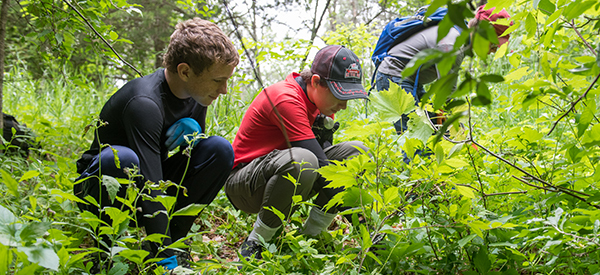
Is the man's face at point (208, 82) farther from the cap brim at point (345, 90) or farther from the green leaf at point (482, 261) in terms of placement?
the green leaf at point (482, 261)

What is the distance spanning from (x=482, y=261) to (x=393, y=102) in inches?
20.7

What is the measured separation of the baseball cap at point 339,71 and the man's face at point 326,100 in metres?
0.04

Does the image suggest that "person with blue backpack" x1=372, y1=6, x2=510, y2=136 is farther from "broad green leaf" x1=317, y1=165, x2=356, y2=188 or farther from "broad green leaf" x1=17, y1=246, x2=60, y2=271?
"broad green leaf" x1=17, y1=246, x2=60, y2=271

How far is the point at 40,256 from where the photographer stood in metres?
0.64

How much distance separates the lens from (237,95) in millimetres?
3326

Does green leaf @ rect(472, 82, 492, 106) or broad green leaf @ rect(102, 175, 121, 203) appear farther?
broad green leaf @ rect(102, 175, 121, 203)

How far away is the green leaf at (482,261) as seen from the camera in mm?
1029

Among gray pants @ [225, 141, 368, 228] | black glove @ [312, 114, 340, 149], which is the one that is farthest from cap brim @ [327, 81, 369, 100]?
gray pants @ [225, 141, 368, 228]

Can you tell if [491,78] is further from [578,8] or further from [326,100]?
[326,100]

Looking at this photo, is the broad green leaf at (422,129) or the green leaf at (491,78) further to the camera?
the broad green leaf at (422,129)

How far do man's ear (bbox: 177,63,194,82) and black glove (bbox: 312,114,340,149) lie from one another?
762 millimetres

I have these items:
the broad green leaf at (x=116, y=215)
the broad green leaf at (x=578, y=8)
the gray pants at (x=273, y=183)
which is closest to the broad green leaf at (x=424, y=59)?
the broad green leaf at (x=578, y=8)

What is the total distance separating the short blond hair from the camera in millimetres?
1608

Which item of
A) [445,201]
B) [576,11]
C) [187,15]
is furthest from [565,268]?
[187,15]
